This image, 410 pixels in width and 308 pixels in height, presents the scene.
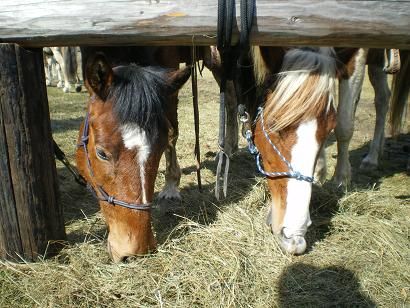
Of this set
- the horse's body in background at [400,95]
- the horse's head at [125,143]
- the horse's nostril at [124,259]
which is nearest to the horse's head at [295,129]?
the horse's head at [125,143]

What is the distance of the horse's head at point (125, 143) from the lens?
78.6 inches

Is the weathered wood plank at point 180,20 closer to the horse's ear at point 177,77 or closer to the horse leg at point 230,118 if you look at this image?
the horse's ear at point 177,77

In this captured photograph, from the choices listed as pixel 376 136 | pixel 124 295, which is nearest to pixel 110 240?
pixel 124 295

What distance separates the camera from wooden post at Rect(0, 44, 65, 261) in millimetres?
1965

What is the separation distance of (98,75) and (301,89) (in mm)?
A: 1290

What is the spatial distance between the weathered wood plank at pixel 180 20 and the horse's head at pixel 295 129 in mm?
380

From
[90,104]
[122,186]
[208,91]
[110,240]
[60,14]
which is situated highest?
[60,14]

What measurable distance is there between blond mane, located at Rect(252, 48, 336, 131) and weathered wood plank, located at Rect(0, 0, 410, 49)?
1.19 feet

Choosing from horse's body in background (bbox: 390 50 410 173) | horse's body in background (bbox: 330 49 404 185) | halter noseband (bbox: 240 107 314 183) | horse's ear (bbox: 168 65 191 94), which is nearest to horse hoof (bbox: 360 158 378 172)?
horse's body in background (bbox: 330 49 404 185)

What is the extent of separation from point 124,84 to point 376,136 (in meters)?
4.12

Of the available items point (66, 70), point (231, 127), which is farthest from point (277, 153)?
→ point (66, 70)

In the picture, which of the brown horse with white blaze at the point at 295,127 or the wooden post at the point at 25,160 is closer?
the wooden post at the point at 25,160

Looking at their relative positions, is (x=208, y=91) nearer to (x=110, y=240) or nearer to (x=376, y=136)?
(x=376, y=136)

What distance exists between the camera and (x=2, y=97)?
Answer: 195 centimetres
